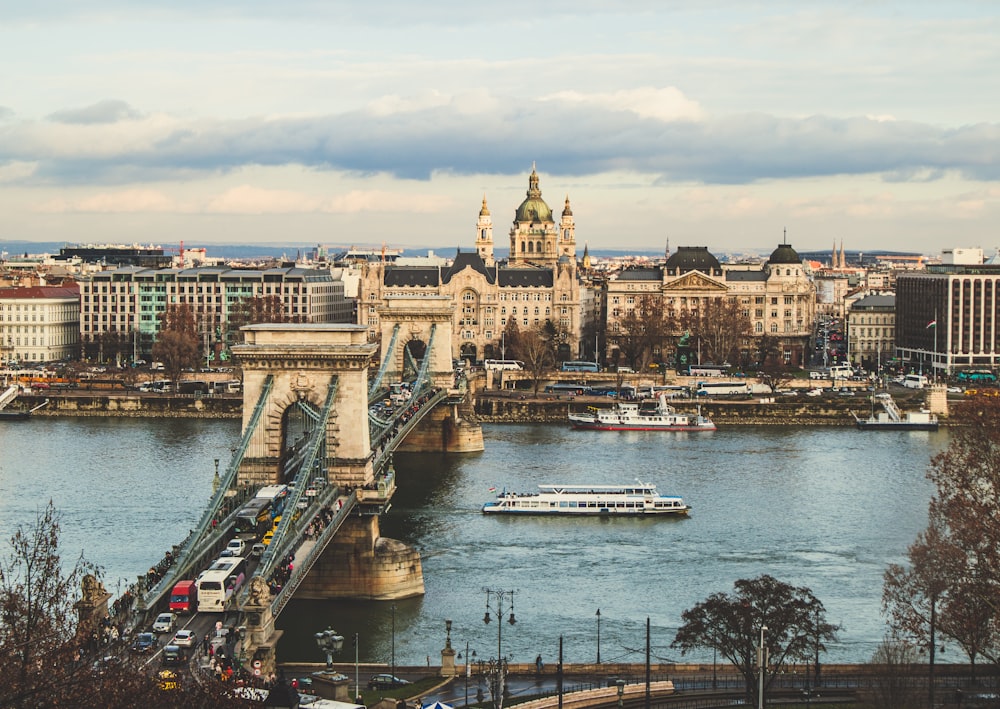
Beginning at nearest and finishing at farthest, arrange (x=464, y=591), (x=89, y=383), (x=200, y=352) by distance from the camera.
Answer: (x=464, y=591), (x=89, y=383), (x=200, y=352)

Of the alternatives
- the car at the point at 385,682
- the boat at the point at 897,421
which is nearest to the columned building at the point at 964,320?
the boat at the point at 897,421

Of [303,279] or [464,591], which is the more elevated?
[303,279]

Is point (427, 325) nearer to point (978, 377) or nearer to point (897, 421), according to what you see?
point (897, 421)

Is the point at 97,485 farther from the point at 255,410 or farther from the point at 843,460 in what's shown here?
the point at 843,460

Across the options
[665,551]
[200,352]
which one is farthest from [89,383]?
[665,551]

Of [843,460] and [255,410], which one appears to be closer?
[255,410]

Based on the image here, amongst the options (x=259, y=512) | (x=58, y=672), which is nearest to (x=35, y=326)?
(x=259, y=512)

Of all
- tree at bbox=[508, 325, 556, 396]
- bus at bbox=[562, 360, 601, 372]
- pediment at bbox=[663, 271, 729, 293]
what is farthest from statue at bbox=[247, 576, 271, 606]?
pediment at bbox=[663, 271, 729, 293]
